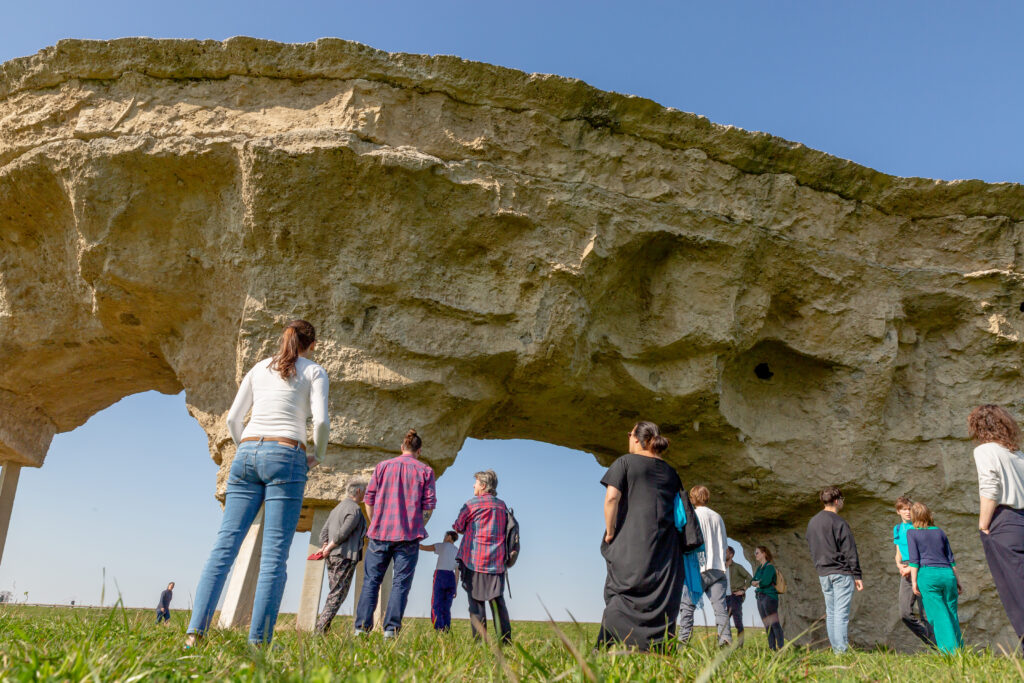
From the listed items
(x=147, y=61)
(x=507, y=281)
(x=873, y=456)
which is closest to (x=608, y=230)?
(x=507, y=281)

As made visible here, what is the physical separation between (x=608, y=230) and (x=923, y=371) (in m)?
4.17

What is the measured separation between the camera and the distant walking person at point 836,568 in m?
5.50

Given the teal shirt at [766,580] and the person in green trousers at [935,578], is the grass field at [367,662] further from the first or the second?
the teal shirt at [766,580]

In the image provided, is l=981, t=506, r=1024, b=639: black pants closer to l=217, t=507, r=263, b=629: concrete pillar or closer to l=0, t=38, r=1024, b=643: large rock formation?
l=0, t=38, r=1024, b=643: large rock formation

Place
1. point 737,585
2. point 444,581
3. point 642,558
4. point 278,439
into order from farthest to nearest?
point 737,585 < point 444,581 < point 642,558 < point 278,439

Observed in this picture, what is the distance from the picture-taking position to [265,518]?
3.23 metres

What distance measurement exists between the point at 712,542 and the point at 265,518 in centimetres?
384

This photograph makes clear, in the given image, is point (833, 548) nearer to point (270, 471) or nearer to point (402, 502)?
point (402, 502)

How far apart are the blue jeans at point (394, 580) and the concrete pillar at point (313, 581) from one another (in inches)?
44.8

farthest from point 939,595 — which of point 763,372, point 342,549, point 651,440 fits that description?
point 342,549

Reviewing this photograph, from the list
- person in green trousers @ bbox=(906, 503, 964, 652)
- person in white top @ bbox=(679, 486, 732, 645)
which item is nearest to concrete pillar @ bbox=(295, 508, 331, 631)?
person in white top @ bbox=(679, 486, 732, 645)

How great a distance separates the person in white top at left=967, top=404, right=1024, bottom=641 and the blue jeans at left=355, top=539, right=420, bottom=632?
3.35 metres

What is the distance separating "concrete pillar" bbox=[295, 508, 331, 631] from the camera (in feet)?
19.4

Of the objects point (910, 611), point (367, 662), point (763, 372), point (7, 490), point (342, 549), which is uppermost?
point (763, 372)
